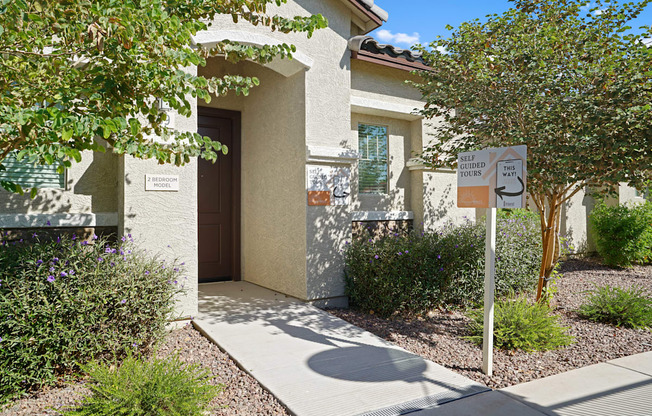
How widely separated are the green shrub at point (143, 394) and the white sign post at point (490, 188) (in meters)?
2.58

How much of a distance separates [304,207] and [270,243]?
1.21 m

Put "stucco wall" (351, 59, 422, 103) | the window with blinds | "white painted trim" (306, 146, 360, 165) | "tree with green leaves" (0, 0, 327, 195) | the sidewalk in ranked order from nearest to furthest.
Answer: "tree with green leaves" (0, 0, 327, 195) → the sidewalk → "white painted trim" (306, 146, 360, 165) → "stucco wall" (351, 59, 422, 103) → the window with blinds

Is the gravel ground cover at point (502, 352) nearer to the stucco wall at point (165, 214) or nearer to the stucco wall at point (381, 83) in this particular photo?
the stucco wall at point (165, 214)

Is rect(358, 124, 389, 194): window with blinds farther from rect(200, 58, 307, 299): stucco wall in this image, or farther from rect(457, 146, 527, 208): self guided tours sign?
rect(457, 146, 527, 208): self guided tours sign

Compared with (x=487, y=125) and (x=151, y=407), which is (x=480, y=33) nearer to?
(x=487, y=125)

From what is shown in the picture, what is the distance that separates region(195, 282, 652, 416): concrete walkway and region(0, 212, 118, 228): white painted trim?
1632mm

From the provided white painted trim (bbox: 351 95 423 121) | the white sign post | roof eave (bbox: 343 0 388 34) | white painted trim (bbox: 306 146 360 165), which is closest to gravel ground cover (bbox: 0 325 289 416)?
the white sign post

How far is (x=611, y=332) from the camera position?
217 inches

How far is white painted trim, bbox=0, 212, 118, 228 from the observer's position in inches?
181

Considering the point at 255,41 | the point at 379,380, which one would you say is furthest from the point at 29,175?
the point at 379,380

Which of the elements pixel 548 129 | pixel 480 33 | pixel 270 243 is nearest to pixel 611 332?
pixel 548 129

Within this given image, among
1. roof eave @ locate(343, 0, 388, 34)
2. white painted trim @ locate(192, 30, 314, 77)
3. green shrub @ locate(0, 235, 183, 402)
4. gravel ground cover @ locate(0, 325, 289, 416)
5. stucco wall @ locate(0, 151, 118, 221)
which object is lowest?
gravel ground cover @ locate(0, 325, 289, 416)

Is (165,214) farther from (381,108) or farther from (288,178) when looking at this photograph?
(381,108)

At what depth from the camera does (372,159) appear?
7973mm
